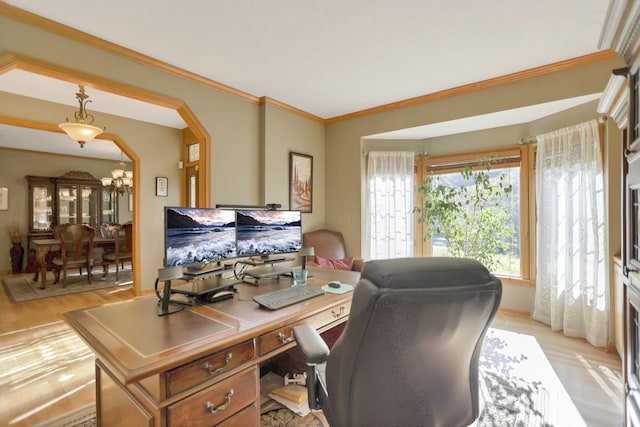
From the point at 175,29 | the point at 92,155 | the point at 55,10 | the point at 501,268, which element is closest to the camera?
the point at 55,10

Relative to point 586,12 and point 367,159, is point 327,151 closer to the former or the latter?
point 367,159

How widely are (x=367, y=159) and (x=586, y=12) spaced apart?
95.6 inches

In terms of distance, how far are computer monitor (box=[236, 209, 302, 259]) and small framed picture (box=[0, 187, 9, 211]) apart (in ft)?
23.9

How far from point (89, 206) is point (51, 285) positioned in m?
2.77

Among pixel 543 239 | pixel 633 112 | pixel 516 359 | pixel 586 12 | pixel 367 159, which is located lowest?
pixel 516 359

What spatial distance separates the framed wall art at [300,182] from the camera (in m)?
3.73

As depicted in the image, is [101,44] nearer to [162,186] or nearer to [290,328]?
[290,328]

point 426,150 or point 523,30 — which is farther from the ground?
point 523,30

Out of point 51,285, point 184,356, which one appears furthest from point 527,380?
point 51,285

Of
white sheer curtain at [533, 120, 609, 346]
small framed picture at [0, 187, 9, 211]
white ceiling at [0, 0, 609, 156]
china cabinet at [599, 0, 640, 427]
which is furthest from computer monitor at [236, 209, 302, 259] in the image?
small framed picture at [0, 187, 9, 211]

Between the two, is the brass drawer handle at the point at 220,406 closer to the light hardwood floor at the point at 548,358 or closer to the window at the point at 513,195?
the light hardwood floor at the point at 548,358

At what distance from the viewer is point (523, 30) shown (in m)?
2.15

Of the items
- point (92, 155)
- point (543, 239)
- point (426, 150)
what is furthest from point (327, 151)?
point (92, 155)

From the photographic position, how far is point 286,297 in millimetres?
1634
